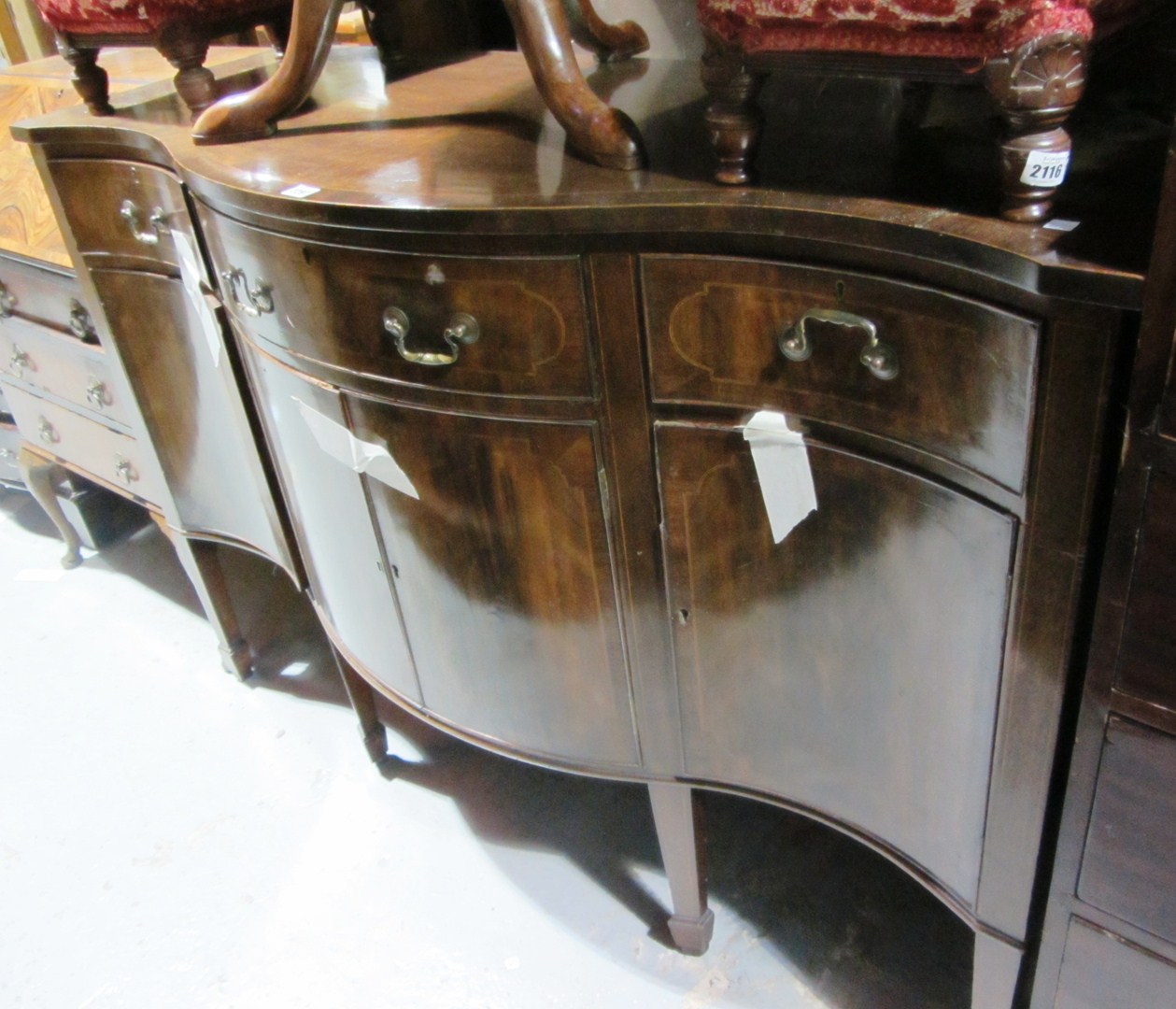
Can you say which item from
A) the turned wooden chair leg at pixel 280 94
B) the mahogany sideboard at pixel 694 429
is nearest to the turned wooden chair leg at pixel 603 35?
the mahogany sideboard at pixel 694 429

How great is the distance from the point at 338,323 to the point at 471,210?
7.9 inches

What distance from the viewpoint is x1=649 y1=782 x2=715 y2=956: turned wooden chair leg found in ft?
3.51

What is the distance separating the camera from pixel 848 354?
70 centimetres

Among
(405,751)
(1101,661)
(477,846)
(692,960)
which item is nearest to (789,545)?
(1101,661)

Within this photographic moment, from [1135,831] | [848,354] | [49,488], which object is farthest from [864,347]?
[49,488]

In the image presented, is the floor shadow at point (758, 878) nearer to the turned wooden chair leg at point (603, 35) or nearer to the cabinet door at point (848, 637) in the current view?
the cabinet door at point (848, 637)

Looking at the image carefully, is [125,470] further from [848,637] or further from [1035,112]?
[1035,112]

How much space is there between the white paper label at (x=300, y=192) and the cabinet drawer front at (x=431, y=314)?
1.6 inches

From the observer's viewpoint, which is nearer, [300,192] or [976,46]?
[976,46]

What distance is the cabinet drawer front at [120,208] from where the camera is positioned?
1.17 metres

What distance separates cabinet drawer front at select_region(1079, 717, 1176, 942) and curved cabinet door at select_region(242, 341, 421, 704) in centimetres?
67

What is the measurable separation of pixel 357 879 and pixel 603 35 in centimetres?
102

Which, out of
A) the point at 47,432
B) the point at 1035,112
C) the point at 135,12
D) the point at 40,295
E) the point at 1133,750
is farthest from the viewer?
the point at 47,432

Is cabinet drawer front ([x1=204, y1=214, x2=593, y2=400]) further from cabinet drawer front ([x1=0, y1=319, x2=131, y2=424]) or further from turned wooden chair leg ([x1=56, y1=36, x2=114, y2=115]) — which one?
cabinet drawer front ([x1=0, y1=319, x2=131, y2=424])
